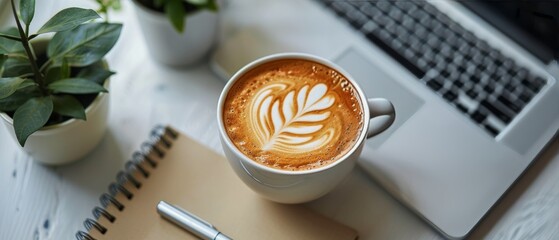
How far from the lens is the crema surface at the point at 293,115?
0.64 m

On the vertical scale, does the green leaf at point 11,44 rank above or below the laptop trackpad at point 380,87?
below

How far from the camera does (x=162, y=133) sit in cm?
79

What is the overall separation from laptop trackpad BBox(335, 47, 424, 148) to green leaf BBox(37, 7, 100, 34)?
335 mm

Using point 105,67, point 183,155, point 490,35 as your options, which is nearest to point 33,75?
point 105,67

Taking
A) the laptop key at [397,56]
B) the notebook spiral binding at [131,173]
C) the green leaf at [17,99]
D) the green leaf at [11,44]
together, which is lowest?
the notebook spiral binding at [131,173]

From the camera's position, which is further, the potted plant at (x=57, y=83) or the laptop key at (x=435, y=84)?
the laptop key at (x=435, y=84)

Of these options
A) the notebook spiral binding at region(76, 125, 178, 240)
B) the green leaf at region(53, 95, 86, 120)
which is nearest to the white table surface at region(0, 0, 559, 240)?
the notebook spiral binding at region(76, 125, 178, 240)

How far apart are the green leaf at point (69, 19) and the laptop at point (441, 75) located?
0.23 meters

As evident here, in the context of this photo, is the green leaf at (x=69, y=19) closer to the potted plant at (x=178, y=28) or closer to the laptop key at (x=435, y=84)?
the potted plant at (x=178, y=28)

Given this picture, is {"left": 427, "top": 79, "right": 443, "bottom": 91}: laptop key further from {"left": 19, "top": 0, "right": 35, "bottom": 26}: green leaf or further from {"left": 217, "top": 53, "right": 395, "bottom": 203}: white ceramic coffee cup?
{"left": 19, "top": 0, "right": 35, "bottom": 26}: green leaf

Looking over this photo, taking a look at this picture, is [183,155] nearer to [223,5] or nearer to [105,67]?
[105,67]

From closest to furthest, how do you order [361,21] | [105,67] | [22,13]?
1. [22,13]
2. [105,67]
3. [361,21]

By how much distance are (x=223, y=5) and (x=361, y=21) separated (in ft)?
0.65

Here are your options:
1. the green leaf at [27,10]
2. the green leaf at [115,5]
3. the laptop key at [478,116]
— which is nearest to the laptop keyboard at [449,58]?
the laptop key at [478,116]
